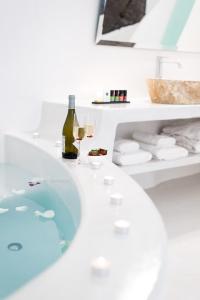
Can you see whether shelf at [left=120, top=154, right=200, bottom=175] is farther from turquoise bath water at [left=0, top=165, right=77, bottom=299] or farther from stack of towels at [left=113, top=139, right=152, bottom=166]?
turquoise bath water at [left=0, top=165, right=77, bottom=299]

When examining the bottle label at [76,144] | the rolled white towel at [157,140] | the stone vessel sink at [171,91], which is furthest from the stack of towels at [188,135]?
the bottle label at [76,144]

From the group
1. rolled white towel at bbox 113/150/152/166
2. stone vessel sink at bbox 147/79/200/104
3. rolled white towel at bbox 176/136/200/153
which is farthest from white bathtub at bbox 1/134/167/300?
rolled white towel at bbox 176/136/200/153

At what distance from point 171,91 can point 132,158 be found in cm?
50

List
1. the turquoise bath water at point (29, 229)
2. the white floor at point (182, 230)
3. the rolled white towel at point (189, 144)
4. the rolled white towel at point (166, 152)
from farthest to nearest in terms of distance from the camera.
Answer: the rolled white towel at point (189, 144) < the rolled white towel at point (166, 152) < the white floor at point (182, 230) < the turquoise bath water at point (29, 229)

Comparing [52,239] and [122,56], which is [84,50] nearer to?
[122,56]

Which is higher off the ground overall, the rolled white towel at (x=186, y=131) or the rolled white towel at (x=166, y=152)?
the rolled white towel at (x=186, y=131)

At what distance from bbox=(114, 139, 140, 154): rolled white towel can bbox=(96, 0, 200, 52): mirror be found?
0.65 metres

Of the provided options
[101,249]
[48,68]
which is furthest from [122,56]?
[101,249]

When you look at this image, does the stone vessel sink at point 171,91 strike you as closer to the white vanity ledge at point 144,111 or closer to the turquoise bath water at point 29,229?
the white vanity ledge at point 144,111

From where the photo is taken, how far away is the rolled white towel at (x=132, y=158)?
1.92 metres

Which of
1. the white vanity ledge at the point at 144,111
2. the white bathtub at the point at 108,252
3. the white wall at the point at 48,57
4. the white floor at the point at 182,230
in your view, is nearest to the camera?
the white bathtub at the point at 108,252

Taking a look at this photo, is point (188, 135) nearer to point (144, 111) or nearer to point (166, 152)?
point (166, 152)

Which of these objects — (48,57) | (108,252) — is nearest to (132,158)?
(48,57)

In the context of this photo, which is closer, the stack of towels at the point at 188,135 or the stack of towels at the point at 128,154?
the stack of towels at the point at 128,154
